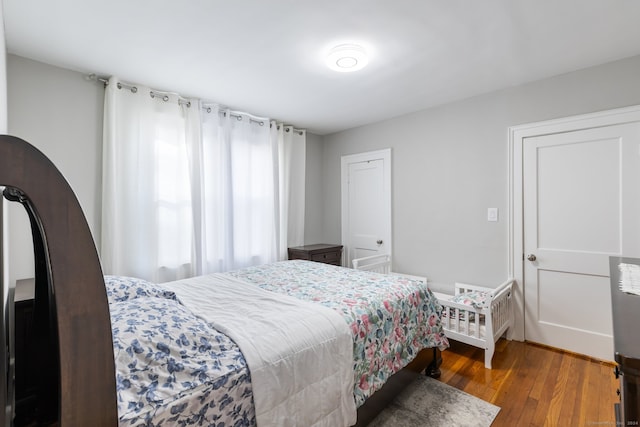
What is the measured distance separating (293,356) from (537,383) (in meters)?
2.02

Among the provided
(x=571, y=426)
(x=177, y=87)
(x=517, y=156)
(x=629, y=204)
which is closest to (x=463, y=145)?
(x=517, y=156)

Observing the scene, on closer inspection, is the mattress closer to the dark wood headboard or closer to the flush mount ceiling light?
the dark wood headboard

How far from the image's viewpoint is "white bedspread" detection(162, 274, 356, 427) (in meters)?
1.19

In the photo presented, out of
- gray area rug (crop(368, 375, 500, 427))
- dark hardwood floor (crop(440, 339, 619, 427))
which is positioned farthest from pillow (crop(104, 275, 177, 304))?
dark hardwood floor (crop(440, 339, 619, 427))

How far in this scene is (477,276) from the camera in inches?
121

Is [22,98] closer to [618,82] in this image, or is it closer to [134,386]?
[134,386]

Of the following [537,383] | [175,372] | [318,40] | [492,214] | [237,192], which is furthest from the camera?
[237,192]

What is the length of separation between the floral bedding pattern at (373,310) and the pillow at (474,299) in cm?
50

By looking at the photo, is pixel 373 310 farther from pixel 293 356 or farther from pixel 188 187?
pixel 188 187

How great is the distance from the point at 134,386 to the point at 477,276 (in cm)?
313

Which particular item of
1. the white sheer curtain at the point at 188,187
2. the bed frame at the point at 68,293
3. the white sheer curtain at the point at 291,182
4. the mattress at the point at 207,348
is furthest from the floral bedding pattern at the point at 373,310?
the white sheer curtain at the point at 291,182

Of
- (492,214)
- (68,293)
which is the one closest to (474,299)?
(492,214)

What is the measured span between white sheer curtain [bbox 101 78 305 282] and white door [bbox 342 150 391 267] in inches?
35.6

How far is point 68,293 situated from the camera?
65 cm
